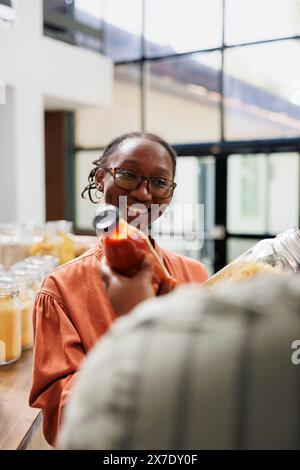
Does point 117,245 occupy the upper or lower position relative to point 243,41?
lower

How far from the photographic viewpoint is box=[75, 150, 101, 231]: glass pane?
5117mm

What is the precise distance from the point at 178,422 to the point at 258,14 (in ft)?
14.7

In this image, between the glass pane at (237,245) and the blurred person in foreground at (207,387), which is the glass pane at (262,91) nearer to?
the glass pane at (237,245)

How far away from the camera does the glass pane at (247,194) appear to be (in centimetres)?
431

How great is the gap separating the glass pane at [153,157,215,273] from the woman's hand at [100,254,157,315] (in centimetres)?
401

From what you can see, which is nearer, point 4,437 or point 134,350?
point 134,350

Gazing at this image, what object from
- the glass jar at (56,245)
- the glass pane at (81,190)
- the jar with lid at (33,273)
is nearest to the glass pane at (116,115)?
the glass pane at (81,190)

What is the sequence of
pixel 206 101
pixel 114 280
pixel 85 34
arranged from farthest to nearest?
pixel 85 34 → pixel 206 101 → pixel 114 280

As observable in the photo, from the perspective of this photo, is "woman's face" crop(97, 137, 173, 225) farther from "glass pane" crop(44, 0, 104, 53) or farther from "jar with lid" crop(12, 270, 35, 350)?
"glass pane" crop(44, 0, 104, 53)

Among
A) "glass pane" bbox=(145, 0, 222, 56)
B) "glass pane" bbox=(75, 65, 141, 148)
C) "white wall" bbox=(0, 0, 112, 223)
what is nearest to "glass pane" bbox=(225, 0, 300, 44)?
"glass pane" bbox=(145, 0, 222, 56)

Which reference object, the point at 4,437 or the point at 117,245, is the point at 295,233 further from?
the point at 4,437

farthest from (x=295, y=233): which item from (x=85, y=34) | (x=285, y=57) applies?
(x=85, y=34)

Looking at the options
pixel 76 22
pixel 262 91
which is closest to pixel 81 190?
pixel 76 22
